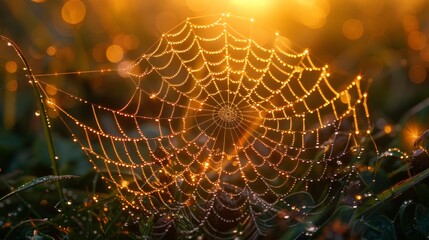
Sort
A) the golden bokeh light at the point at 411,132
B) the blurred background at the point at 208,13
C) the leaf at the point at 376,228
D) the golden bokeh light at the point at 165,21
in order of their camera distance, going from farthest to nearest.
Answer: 1. the golden bokeh light at the point at 165,21
2. the blurred background at the point at 208,13
3. the golden bokeh light at the point at 411,132
4. the leaf at the point at 376,228

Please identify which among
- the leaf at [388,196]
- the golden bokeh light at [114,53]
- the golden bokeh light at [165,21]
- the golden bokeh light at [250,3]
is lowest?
the leaf at [388,196]

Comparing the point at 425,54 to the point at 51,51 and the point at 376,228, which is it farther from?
the point at 376,228

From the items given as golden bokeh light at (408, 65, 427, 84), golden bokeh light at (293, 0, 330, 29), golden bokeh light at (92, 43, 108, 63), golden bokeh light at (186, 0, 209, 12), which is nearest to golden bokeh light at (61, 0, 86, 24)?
golden bokeh light at (92, 43, 108, 63)

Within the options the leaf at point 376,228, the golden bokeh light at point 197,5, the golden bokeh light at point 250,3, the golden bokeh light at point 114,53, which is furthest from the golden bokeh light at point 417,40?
the leaf at point 376,228

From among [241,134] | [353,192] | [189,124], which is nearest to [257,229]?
[353,192]

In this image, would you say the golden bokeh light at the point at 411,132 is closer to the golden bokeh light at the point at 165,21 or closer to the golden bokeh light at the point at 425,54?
the golden bokeh light at the point at 425,54

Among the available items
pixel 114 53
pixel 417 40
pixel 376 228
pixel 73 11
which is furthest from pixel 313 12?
pixel 376 228

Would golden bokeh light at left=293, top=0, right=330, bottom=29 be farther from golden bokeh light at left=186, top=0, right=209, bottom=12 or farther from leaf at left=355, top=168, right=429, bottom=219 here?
leaf at left=355, top=168, right=429, bottom=219
